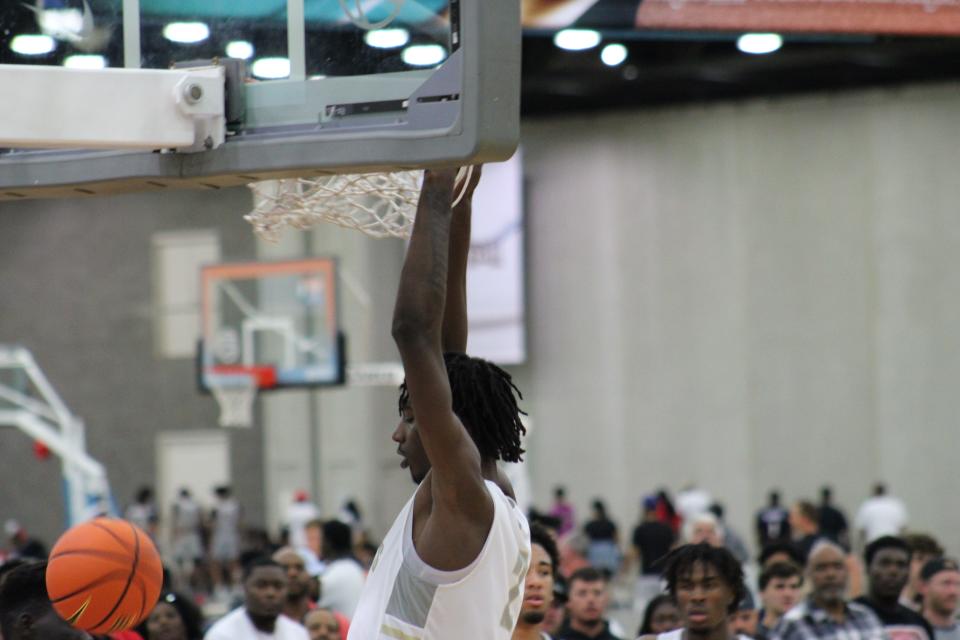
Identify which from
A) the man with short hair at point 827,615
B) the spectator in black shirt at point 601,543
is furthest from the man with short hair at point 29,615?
the spectator in black shirt at point 601,543

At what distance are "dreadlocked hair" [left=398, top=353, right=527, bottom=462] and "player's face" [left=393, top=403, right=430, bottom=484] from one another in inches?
2.1

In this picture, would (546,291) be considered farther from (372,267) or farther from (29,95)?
(29,95)

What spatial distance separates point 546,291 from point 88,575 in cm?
1842

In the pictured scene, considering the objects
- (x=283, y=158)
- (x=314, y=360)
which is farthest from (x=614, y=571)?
(x=283, y=158)

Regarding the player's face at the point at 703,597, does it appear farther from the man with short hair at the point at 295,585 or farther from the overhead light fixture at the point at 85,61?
the overhead light fixture at the point at 85,61

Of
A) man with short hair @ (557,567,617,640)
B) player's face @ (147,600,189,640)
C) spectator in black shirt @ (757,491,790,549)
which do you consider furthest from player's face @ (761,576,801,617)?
spectator in black shirt @ (757,491,790,549)

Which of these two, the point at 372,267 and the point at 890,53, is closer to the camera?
the point at 890,53

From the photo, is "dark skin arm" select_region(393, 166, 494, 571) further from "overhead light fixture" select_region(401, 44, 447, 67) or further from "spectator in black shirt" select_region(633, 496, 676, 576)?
"spectator in black shirt" select_region(633, 496, 676, 576)

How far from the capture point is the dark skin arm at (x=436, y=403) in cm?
295

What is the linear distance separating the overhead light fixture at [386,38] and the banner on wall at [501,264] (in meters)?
18.8

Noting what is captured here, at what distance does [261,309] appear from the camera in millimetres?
17625

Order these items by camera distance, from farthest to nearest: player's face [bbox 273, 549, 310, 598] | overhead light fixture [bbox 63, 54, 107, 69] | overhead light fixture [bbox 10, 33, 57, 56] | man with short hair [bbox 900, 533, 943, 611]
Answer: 1. man with short hair [bbox 900, 533, 943, 611]
2. player's face [bbox 273, 549, 310, 598]
3. overhead light fixture [bbox 10, 33, 57, 56]
4. overhead light fixture [bbox 63, 54, 107, 69]

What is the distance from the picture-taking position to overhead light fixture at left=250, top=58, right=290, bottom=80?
3215 millimetres

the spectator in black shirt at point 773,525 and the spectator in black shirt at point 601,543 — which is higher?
the spectator in black shirt at point 773,525
